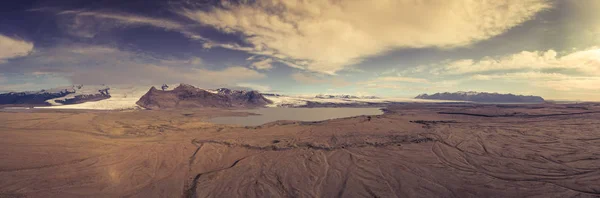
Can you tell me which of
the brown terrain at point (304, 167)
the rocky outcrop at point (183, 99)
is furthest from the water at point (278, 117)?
the rocky outcrop at point (183, 99)

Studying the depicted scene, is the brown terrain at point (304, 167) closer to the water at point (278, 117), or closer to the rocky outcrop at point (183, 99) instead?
the water at point (278, 117)

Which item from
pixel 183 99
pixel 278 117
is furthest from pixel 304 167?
pixel 183 99

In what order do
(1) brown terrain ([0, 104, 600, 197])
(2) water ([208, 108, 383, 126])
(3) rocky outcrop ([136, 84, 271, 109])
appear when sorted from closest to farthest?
1. (1) brown terrain ([0, 104, 600, 197])
2. (2) water ([208, 108, 383, 126])
3. (3) rocky outcrop ([136, 84, 271, 109])

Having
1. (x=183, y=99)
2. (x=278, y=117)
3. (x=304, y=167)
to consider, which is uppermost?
(x=183, y=99)

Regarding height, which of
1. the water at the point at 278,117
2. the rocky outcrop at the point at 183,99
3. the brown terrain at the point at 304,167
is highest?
the rocky outcrop at the point at 183,99

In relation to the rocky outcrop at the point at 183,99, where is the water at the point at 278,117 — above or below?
below

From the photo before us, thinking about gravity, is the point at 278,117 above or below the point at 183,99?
below

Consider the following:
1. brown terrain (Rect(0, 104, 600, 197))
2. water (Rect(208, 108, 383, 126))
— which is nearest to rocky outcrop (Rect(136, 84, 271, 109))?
water (Rect(208, 108, 383, 126))

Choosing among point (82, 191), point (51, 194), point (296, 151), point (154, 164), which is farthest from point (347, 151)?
point (51, 194)

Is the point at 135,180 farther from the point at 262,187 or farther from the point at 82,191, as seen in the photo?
the point at 262,187

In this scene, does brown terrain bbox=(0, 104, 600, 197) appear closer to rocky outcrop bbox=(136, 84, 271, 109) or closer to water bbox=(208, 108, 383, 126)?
water bbox=(208, 108, 383, 126)

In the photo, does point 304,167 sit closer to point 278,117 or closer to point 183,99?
point 278,117
